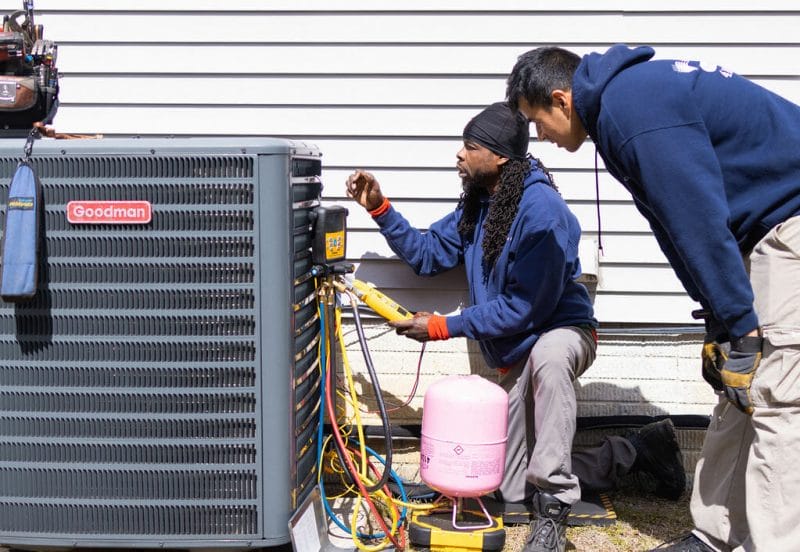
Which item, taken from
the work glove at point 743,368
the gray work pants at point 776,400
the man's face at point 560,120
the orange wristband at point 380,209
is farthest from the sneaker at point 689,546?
the orange wristband at point 380,209

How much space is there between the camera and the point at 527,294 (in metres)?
3.41

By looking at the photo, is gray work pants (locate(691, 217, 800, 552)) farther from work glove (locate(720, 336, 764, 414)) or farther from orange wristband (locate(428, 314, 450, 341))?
orange wristband (locate(428, 314, 450, 341))

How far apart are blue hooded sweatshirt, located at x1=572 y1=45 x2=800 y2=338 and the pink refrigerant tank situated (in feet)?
3.08

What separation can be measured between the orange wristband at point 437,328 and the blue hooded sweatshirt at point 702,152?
994 millimetres

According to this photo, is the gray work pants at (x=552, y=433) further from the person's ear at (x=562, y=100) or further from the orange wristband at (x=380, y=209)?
the person's ear at (x=562, y=100)

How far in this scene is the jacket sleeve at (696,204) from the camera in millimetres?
2441

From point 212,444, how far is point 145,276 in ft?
1.86

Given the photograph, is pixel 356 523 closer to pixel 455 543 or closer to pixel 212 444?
pixel 455 543

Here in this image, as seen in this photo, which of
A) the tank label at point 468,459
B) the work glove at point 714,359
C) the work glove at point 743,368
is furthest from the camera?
the tank label at point 468,459

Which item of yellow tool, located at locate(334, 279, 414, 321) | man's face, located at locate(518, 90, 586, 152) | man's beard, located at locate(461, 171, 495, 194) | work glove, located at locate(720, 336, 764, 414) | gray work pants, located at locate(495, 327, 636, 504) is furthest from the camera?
man's beard, located at locate(461, 171, 495, 194)

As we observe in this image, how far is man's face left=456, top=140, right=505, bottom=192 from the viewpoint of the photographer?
3625 millimetres

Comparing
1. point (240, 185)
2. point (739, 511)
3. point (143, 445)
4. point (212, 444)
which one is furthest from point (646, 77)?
point (143, 445)

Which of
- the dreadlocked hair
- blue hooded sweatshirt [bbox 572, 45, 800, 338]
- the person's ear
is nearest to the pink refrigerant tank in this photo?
the dreadlocked hair

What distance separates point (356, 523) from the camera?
3.38 meters
